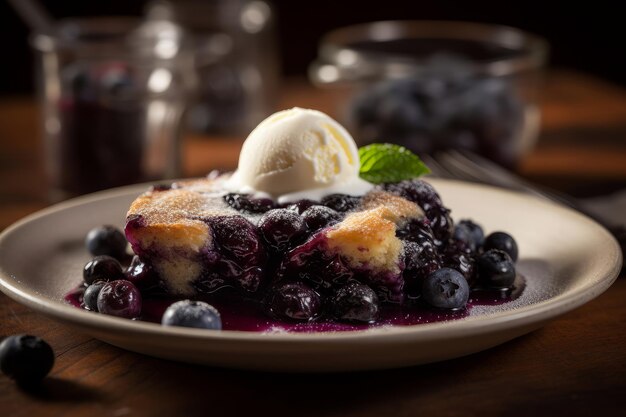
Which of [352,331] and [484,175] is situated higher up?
[352,331]

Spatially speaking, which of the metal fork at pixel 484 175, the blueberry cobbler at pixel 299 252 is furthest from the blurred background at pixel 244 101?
the blueberry cobbler at pixel 299 252

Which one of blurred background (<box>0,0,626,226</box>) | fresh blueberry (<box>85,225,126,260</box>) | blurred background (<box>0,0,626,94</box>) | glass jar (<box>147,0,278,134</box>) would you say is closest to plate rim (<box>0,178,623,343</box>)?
fresh blueberry (<box>85,225,126,260</box>)

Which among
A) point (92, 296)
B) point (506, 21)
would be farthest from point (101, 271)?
point (506, 21)

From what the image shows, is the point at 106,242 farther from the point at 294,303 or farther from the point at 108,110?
the point at 108,110

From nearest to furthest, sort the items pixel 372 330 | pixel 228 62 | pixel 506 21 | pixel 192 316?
1. pixel 372 330
2. pixel 192 316
3. pixel 228 62
4. pixel 506 21

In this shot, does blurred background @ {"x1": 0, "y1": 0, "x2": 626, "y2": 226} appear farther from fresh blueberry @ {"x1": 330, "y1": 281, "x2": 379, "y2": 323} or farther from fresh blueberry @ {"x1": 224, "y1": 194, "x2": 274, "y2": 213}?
fresh blueberry @ {"x1": 330, "y1": 281, "x2": 379, "y2": 323}

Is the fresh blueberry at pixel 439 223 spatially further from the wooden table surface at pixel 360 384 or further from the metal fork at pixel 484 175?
the metal fork at pixel 484 175
